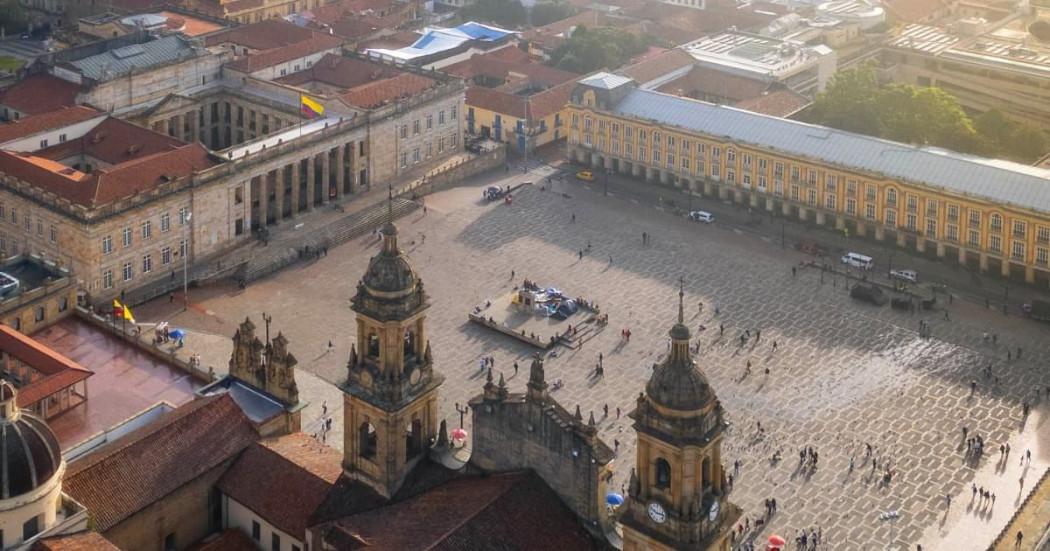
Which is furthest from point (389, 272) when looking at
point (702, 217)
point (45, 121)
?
point (702, 217)

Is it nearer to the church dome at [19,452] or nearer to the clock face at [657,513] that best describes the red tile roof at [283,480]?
the church dome at [19,452]

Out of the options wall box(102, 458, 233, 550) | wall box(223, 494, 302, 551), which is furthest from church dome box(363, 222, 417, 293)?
wall box(102, 458, 233, 550)

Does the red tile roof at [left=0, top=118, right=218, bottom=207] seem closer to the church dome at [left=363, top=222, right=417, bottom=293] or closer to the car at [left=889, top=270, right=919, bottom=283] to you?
the church dome at [left=363, top=222, right=417, bottom=293]

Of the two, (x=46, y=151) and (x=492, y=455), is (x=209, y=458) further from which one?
(x=46, y=151)

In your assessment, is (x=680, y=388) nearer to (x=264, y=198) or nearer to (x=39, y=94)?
(x=264, y=198)

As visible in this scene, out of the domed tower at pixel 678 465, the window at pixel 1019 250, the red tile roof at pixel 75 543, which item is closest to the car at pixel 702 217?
the window at pixel 1019 250
